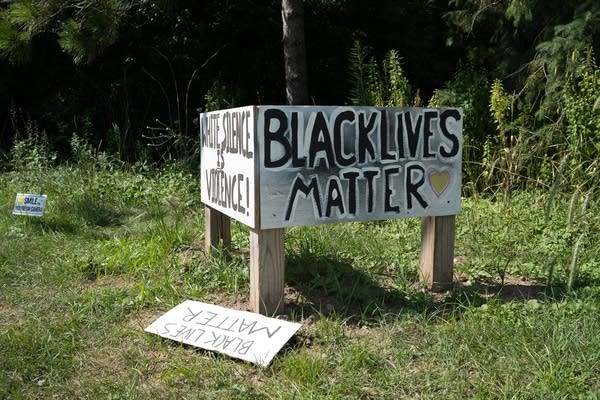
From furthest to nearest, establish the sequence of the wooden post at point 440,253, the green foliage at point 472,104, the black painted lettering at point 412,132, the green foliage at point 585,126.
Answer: the green foliage at point 472,104 → the green foliage at point 585,126 → the wooden post at point 440,253 → the black painted lettering at point 412,132

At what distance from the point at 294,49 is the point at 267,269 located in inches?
182

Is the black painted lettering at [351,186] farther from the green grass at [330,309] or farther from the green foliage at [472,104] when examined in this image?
the green foliage at [472,104]

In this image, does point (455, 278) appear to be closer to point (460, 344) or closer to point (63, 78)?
point (460, 344)

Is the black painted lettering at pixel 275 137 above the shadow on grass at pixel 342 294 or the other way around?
above

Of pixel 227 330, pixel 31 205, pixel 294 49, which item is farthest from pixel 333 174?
pixel 294 49

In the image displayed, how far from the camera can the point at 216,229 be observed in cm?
425

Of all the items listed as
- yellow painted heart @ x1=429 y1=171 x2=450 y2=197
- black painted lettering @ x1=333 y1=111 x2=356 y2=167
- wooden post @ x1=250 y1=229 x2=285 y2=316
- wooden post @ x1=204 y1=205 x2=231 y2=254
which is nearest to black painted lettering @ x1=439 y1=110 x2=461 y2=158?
yellow painted heart @ x1=429 y1=171 x2=450 y2=197

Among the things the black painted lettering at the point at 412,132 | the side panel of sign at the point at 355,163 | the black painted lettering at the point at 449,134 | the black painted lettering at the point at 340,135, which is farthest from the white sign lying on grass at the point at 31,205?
the black painted lettering at the point at 449,134

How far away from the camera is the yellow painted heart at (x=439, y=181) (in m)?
3.51

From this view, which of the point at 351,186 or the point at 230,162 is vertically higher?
the point at 230,162

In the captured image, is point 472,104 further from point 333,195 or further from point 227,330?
point 227,330

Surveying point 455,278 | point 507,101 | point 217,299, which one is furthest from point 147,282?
point 507,101

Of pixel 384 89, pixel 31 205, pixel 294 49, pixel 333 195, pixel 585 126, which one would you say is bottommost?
pixel 31 205

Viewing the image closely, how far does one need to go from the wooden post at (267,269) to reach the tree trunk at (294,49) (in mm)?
4394
